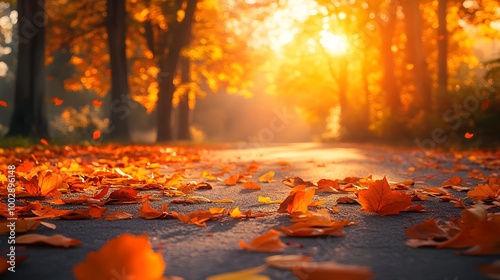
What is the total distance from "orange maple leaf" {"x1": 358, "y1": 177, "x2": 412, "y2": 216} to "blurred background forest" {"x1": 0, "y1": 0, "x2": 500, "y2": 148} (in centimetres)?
646

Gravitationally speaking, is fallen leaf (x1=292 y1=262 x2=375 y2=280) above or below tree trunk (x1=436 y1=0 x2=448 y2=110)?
below

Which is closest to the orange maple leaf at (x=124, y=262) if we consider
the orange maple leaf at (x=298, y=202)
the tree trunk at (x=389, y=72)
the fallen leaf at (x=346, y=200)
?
the orange maple leaf at (x=298, y=202)

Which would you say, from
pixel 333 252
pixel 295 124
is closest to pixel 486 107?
pixel 333 252

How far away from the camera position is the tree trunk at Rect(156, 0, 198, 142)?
61.0ft

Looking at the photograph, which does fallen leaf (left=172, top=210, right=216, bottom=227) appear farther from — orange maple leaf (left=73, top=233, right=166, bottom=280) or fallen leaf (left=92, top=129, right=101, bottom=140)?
fallen leaf (left=92, top=129, right=101, bottom=140)

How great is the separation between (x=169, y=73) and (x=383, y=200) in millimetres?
17381

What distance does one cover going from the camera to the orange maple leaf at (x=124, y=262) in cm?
167

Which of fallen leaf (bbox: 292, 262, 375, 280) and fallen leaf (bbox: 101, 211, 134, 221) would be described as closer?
fallen leaf (bbox: 292, 262, 375, 280)

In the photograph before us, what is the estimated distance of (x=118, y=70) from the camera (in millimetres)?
17109

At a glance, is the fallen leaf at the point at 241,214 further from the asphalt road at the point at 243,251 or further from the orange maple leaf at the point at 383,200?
the orange maple leaf at the point at 383,200

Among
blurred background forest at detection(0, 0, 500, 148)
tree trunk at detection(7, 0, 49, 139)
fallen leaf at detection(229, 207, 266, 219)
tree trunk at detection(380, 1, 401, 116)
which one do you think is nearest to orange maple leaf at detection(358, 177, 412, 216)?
fallen leaf at detection(229, 207, 266, 219)

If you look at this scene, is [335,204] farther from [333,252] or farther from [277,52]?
[277,52]

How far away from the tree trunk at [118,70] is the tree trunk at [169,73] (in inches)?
90.8

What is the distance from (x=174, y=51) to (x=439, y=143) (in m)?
9.72
